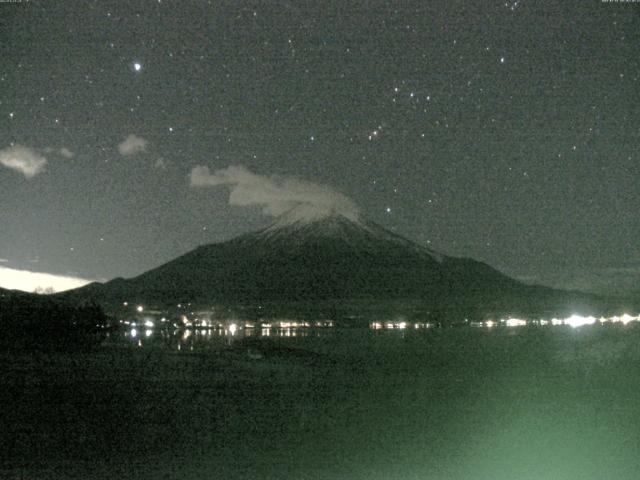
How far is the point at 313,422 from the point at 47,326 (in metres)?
56.3

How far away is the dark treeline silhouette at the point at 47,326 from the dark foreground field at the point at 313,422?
22697 mm

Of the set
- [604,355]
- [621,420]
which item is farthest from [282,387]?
[604,355]

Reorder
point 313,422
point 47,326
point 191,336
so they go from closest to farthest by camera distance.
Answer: point 313,422 → point 47,326 → point 191,336

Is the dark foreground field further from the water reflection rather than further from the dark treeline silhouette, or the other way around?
the dark treeline silhouette

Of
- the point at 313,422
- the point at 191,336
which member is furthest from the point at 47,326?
the point at 313,422

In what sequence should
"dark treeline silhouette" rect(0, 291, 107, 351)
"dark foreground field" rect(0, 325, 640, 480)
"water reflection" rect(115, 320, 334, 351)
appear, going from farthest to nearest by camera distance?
"dark treeline silhouette" rect(0, 291, 107, 351) → "water reflection" rect(115, 320, 334, 351) → "dark foreground field" rect(0, 325, 640, 480)

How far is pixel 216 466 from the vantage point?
45.7 feet

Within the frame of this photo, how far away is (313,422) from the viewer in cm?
1909

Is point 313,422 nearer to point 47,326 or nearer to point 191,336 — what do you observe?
point 47,326

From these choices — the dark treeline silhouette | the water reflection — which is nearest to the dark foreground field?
the water reflection

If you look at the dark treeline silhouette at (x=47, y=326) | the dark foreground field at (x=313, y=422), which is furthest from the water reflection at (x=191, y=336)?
the dark foreground field at (x=313, y=422)

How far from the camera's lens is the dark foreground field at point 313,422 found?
13.8m

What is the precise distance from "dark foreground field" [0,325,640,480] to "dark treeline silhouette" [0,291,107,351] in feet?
74.5

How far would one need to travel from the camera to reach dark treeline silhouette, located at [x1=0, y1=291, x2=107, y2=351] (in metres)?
59.0
